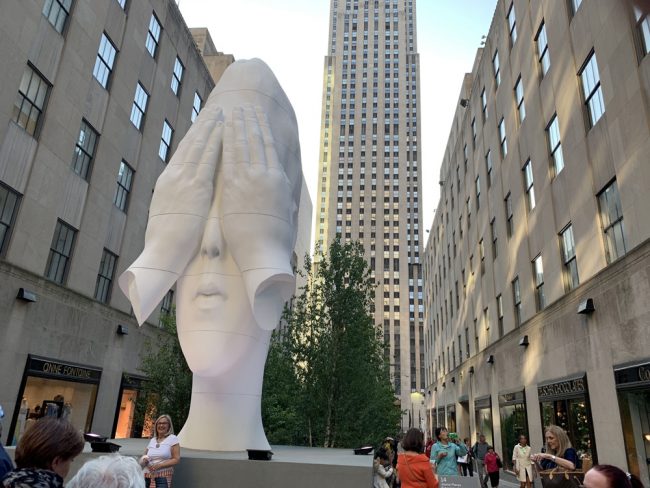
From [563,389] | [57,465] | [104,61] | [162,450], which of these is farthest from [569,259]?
[104,61]

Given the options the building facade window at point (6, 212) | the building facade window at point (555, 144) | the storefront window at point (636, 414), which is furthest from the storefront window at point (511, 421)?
the building facade window at point (6, 212)

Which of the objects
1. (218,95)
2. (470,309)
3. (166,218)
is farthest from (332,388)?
(470,309)

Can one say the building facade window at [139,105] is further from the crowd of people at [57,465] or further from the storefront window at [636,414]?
the crowd of people at [57,465]

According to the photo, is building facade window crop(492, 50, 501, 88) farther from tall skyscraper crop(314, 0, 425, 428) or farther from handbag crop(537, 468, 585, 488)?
tall skyscraper crop(314, 0, 425, 428)

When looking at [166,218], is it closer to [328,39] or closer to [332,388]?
[332,388]

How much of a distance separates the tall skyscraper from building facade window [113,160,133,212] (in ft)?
259

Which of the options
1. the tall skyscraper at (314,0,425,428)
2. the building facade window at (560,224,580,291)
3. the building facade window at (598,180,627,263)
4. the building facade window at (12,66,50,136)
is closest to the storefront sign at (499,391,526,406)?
the building facade window at (560,224,580,291)

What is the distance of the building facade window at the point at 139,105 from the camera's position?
21.1m

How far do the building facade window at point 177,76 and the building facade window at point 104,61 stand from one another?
5532 millimetres

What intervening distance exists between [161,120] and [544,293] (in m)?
18.7

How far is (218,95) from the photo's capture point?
367 inches

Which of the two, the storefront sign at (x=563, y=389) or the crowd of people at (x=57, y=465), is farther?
the storefront sign at (x=563, y=389)

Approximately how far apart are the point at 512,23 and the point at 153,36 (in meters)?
16.8

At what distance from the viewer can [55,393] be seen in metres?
15.9
